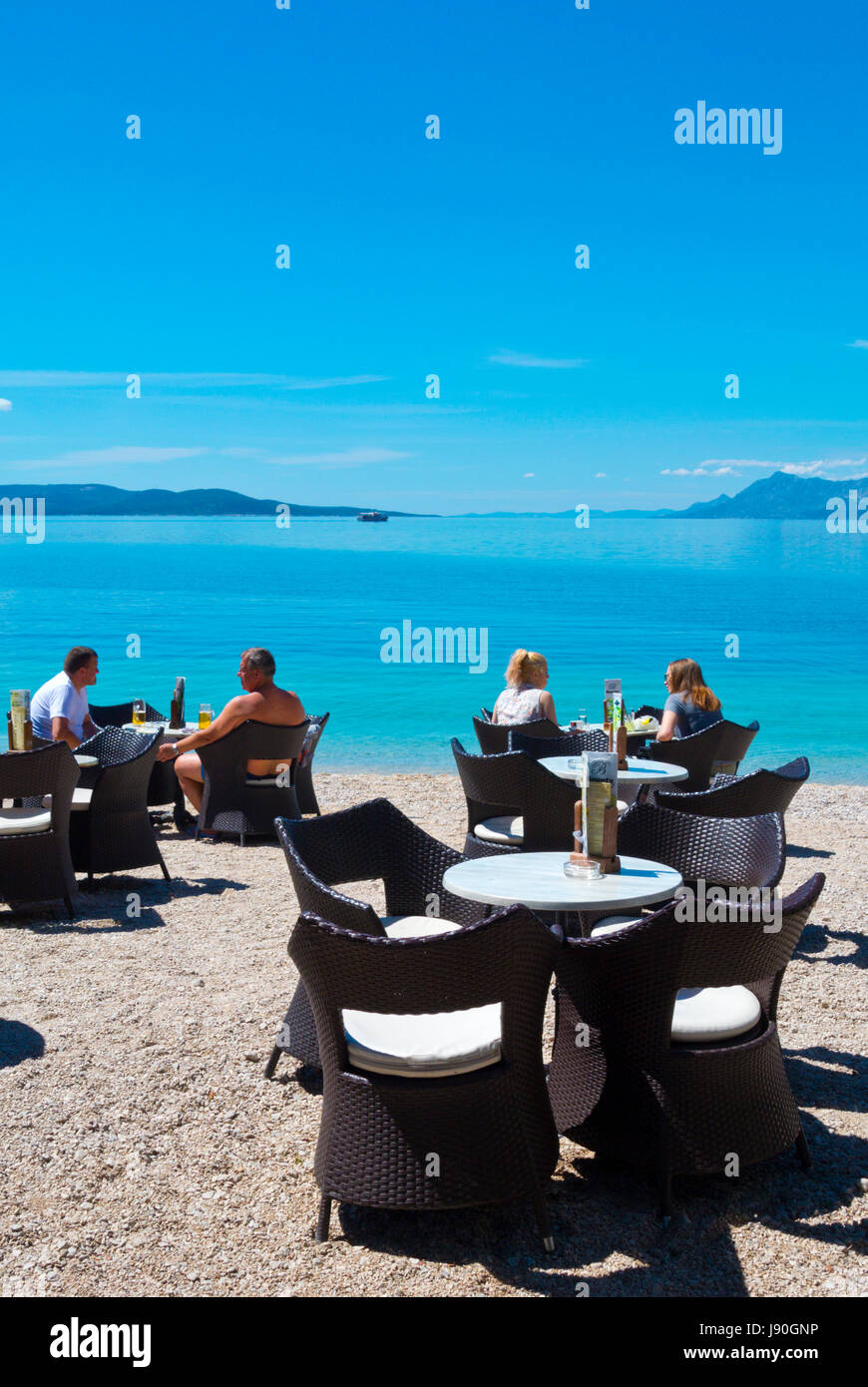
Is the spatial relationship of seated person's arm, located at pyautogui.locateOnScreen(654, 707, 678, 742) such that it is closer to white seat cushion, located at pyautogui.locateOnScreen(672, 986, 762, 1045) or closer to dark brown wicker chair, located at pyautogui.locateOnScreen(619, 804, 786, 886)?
dark brown wicker chair, located at pyautogui.locateOnScreen(619, 804, 786, 886)

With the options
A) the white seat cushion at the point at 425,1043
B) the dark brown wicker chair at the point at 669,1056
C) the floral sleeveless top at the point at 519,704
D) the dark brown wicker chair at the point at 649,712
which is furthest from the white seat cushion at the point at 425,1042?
the dark brown wicker chair at the point at 649,712

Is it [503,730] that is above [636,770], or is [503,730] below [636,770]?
above

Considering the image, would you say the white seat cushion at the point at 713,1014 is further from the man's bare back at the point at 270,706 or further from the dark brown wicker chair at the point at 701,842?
the man's bare back at the point at 270,706

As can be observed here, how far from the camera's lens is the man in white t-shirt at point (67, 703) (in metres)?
6.90

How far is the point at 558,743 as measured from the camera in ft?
21.2

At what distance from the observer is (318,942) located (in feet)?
9.14

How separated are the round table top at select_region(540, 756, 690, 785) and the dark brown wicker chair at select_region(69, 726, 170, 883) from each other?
219cm

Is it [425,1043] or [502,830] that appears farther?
[502,830]

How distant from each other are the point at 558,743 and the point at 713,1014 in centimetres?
328

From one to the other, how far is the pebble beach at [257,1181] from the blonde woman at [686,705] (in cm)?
216

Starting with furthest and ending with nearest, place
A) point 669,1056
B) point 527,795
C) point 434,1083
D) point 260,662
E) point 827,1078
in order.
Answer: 1. point 260,662
2. point 527,795
3. point 827,1078
4. point 669,1056
5. point 434,1083

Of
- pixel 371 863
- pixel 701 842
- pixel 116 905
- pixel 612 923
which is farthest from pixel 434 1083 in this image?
pixel 116 905
